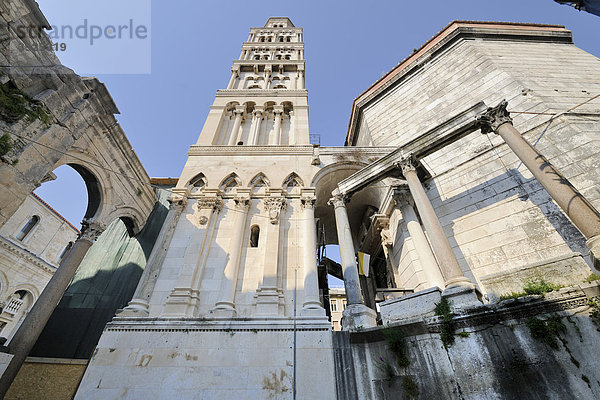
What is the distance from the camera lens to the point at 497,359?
4.65 m

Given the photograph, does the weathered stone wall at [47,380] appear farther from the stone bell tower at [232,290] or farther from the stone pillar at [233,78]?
the stone pillar at [233,78]

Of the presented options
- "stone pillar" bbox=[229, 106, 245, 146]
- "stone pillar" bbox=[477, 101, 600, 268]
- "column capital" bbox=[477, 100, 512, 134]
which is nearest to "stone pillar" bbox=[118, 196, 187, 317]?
"stone pillar" bbox=[229, 106, 245, 146]

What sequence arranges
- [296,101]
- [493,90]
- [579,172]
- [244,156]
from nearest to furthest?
1. [579,172]
2. [493,90]
3. [244,156]
4. [296,101]

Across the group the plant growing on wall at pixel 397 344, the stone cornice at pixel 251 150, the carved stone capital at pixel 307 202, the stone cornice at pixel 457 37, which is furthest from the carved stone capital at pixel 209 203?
the stone cornice at pixel 457 37

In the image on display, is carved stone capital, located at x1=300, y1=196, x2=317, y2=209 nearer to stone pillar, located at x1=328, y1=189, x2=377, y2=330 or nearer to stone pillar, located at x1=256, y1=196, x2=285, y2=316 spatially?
stone pillar, located at x1=256, y1=196, x2=285, y2=316

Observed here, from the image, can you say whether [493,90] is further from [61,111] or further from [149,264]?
[61,111]

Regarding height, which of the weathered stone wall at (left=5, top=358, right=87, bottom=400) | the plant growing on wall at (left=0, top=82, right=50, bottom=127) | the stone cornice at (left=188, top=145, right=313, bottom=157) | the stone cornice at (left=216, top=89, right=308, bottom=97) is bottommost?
the weathered stone wall at (left=5, top=358, right=87, bottom=400)

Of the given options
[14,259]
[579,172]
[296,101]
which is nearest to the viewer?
[579,172]

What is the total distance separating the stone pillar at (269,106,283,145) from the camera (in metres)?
13.7

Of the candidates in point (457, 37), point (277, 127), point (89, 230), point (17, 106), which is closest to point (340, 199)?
point (277, 127)

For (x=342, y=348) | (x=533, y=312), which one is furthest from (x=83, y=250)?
(x=533, y=312)

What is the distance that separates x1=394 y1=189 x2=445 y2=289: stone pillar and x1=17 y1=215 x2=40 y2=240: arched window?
2503cm

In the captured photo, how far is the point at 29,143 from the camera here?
7.57 m

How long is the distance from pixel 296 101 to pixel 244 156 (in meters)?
5.88
